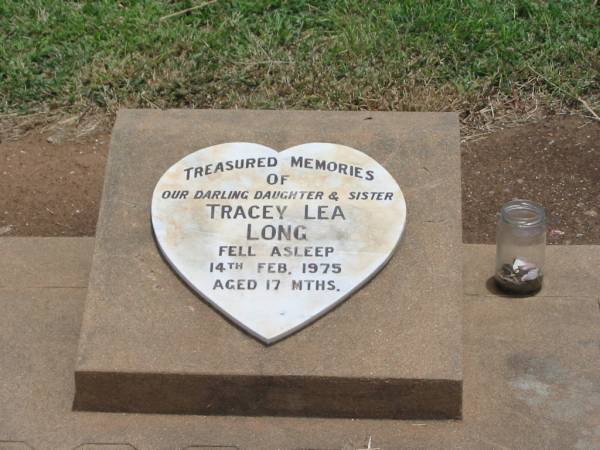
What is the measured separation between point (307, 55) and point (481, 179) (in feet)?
3.31

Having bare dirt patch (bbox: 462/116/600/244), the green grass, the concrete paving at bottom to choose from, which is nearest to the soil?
bare dirt patch (bbox: 462/116/600/244)

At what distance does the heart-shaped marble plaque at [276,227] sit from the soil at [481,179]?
1150 millimetres

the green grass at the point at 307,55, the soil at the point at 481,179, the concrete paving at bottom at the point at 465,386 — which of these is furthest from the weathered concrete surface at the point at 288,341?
the green grass at the point at 307,55

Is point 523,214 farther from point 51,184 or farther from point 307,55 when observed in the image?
point 51,184

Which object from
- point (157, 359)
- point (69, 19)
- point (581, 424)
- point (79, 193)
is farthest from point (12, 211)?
point (581, 424)

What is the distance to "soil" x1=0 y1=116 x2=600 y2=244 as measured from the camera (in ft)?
14.5

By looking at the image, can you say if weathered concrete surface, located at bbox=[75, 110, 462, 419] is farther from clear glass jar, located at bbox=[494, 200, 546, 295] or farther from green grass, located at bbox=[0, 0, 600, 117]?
green grass, located at bbox=[0, 0, 600, 117]

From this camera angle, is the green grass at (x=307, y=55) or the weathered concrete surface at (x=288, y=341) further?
the green grass at (x=307, y=55)

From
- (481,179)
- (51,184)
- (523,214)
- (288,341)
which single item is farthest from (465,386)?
(51,184)

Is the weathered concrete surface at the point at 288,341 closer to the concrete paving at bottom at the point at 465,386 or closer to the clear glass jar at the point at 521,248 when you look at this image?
the concrete paving at bottom at the point at 465,386

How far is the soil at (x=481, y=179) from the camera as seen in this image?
173 inches

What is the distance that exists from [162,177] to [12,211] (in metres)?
1.41

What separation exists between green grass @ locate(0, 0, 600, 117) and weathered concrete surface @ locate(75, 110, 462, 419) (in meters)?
1.62

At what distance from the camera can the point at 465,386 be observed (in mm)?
3146
